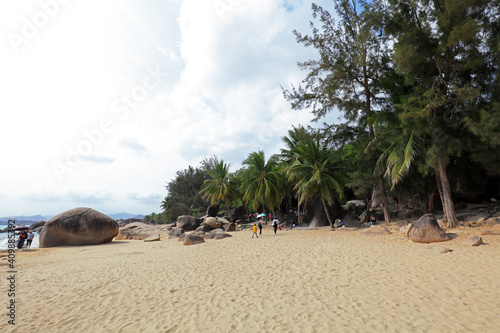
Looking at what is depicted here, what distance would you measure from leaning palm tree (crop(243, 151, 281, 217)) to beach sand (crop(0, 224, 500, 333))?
1581cm

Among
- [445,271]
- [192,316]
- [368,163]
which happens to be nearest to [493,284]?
[445,271]

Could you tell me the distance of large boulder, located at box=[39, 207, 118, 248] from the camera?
1566 cm

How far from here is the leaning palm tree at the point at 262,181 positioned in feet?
83.3

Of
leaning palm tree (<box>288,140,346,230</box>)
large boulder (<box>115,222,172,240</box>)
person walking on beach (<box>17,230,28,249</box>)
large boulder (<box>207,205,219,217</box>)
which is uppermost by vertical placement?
leaning palm tree (<box>288,140,346,230</box>)

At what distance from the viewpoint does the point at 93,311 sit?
520 centimetres

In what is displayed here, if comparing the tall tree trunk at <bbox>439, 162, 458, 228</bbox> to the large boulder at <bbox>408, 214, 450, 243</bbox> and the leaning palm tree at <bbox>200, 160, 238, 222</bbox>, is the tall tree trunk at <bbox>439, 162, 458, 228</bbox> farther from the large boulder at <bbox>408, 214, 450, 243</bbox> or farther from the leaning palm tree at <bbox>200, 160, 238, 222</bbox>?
the leaning palm tree at <bbox>200, 160, 238, 222</bbox>

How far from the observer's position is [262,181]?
26.1m

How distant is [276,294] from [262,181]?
20.4 metres

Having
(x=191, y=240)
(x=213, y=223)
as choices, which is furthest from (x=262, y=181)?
(x=191, y=240)

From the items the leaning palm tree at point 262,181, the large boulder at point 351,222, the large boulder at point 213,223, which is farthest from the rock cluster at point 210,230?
the large boulder at point 351,222

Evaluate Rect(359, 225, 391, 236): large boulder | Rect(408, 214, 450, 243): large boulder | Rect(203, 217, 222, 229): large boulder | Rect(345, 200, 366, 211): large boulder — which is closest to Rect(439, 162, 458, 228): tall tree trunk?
Rect(359, 225, 391, 236): large boulder

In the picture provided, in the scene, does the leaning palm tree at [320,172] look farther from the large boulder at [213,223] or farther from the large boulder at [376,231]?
the large boulder at [213,223]

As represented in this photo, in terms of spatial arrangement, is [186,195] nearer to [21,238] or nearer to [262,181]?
[262,181]

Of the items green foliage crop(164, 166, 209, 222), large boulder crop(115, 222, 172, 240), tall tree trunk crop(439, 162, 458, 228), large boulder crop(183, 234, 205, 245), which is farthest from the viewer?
green foliage crop(164, 166, 209, 222)
